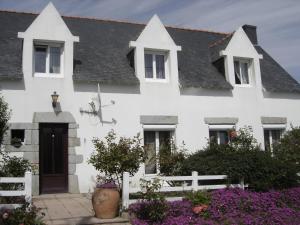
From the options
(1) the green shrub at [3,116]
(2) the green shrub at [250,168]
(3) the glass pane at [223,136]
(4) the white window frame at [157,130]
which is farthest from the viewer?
(3) the glass pane at [223,136]

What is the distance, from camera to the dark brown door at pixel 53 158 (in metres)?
12.5

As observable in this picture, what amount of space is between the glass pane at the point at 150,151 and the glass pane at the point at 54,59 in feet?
13.0

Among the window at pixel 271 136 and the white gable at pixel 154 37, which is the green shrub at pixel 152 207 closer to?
the white gable at pixel 154 37

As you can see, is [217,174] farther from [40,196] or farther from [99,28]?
[99,28]

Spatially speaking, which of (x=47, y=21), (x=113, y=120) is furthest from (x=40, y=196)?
(x=47, y=21)

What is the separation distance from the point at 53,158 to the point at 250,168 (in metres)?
6.40

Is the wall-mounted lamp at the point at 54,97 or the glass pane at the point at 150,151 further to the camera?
the glass pane at the point at 150,151

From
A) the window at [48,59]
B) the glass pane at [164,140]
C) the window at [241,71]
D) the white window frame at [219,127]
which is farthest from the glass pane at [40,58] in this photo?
the window at [241,71]

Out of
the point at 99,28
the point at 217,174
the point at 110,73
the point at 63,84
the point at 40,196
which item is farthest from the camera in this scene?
the point at 99,28

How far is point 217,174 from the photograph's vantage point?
36.2ft

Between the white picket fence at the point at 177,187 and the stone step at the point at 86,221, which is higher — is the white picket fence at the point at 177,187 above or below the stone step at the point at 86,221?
above

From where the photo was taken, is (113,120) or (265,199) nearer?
(265,199)

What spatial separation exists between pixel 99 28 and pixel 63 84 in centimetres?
481

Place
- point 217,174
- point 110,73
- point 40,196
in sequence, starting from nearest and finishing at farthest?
point 217,174 → point 40,196 → point 110,73
